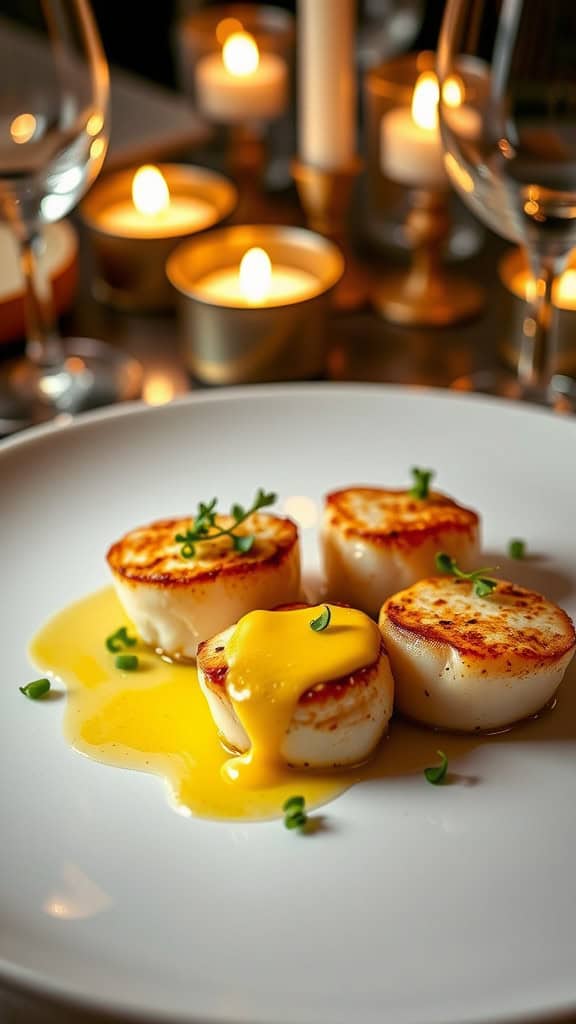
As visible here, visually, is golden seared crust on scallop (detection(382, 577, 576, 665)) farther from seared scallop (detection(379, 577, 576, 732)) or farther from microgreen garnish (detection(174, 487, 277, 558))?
microgreen garnish (detection(174, 487, 277, 558))

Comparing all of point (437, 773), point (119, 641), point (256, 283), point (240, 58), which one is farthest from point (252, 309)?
point (437, 773)

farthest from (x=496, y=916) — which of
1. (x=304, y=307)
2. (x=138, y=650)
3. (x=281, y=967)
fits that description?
(x=304, y=307)

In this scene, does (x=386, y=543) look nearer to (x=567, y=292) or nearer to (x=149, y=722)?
(x=149, y=722)

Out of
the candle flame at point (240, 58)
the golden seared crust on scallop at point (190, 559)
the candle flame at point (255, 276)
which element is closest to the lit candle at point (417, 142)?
the candle flame at point (255, 276)

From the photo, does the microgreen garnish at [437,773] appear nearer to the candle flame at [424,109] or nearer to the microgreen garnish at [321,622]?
the microgreen garnish at [321,622]

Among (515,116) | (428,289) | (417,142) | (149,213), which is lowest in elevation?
(428,289)

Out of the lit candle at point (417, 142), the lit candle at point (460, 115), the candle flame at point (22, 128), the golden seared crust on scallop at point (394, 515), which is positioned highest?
the lit candle at point (460, 115)
